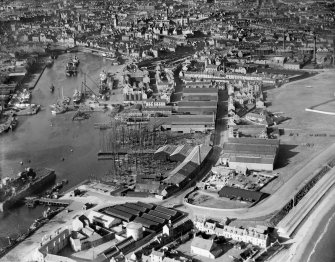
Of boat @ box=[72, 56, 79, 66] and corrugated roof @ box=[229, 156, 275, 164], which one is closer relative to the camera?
corrugated roof @ box=[229, 156, 275, 164]

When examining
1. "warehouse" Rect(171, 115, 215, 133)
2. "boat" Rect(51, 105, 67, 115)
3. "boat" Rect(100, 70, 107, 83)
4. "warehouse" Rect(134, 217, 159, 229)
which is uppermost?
"boat" Rect(100, 70, 107, 83)

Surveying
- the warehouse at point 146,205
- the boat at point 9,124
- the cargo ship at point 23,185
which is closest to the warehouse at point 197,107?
the boat at point 9,124

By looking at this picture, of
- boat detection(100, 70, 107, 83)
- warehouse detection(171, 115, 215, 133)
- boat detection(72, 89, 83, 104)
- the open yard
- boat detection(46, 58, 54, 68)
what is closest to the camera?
warehouse detection(171, 115, 215, 133)

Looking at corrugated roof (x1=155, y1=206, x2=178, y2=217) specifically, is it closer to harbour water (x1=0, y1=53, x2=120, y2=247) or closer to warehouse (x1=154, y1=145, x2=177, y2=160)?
harbour water (x1=0, y1=53, x2=120, y2=247)

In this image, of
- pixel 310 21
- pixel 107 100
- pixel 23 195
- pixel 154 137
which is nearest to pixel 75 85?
pixel 107 100

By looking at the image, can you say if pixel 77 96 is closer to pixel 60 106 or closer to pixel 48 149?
pixel 60 106

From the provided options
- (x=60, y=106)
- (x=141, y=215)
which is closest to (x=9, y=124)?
(x=60, y=106)

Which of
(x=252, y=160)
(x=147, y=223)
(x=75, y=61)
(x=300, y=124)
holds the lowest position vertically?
(x=147, y=223)

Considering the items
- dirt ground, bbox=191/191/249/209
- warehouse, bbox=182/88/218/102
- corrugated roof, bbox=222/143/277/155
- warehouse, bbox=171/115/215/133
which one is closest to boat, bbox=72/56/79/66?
warehouse, bbox=182/88/218/102
